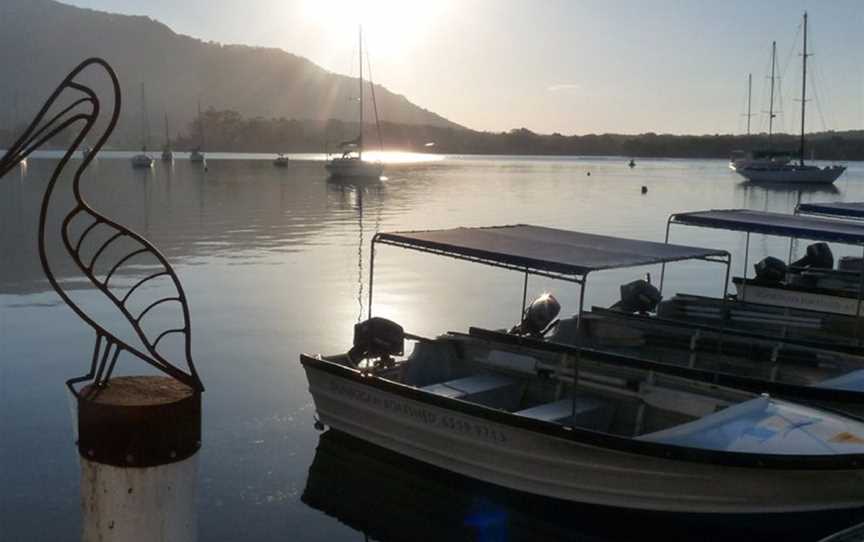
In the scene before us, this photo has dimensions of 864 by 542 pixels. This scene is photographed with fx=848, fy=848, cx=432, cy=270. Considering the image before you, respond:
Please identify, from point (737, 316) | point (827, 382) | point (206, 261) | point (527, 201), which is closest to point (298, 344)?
point (737, 316)

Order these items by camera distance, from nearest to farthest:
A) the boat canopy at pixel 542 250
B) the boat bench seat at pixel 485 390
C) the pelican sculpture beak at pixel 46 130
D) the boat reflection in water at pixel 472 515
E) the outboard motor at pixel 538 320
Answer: the pelican sculpture beak at pixel 46 130 → the boat reflection in water at pixel 472 515 → the boat canopy at pixel 542 250 → the boat bench seat at pixel 485 390 → the outboard motor at pixel 538 320

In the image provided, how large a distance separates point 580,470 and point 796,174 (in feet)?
299

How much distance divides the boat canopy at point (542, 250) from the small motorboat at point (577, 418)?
31 mm

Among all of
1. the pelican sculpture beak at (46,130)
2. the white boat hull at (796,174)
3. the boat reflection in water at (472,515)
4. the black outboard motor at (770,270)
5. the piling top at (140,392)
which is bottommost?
the boat reflection in water at (472,515)

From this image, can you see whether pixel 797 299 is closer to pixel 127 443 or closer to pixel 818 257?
pixel 818 257

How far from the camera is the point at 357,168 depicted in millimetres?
82375

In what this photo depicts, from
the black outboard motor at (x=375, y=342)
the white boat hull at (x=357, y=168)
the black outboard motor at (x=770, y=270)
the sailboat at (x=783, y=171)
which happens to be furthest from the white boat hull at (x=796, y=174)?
the black outboard motor at (x=375, y=342)

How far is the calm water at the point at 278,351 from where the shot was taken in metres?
9.55

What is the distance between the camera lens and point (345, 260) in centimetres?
2888

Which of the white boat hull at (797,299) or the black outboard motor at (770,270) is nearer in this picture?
the white boat hull at (797,299)

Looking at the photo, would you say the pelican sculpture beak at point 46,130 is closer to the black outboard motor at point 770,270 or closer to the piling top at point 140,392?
the piling top at point 140,392

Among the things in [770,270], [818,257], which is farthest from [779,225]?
[818,257]

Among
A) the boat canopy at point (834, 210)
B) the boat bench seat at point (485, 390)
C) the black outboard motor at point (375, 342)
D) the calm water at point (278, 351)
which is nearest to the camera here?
the calm water at point (278, 351)

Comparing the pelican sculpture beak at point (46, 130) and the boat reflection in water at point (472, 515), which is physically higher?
the pelican sculpture beak at point (46, 130)
